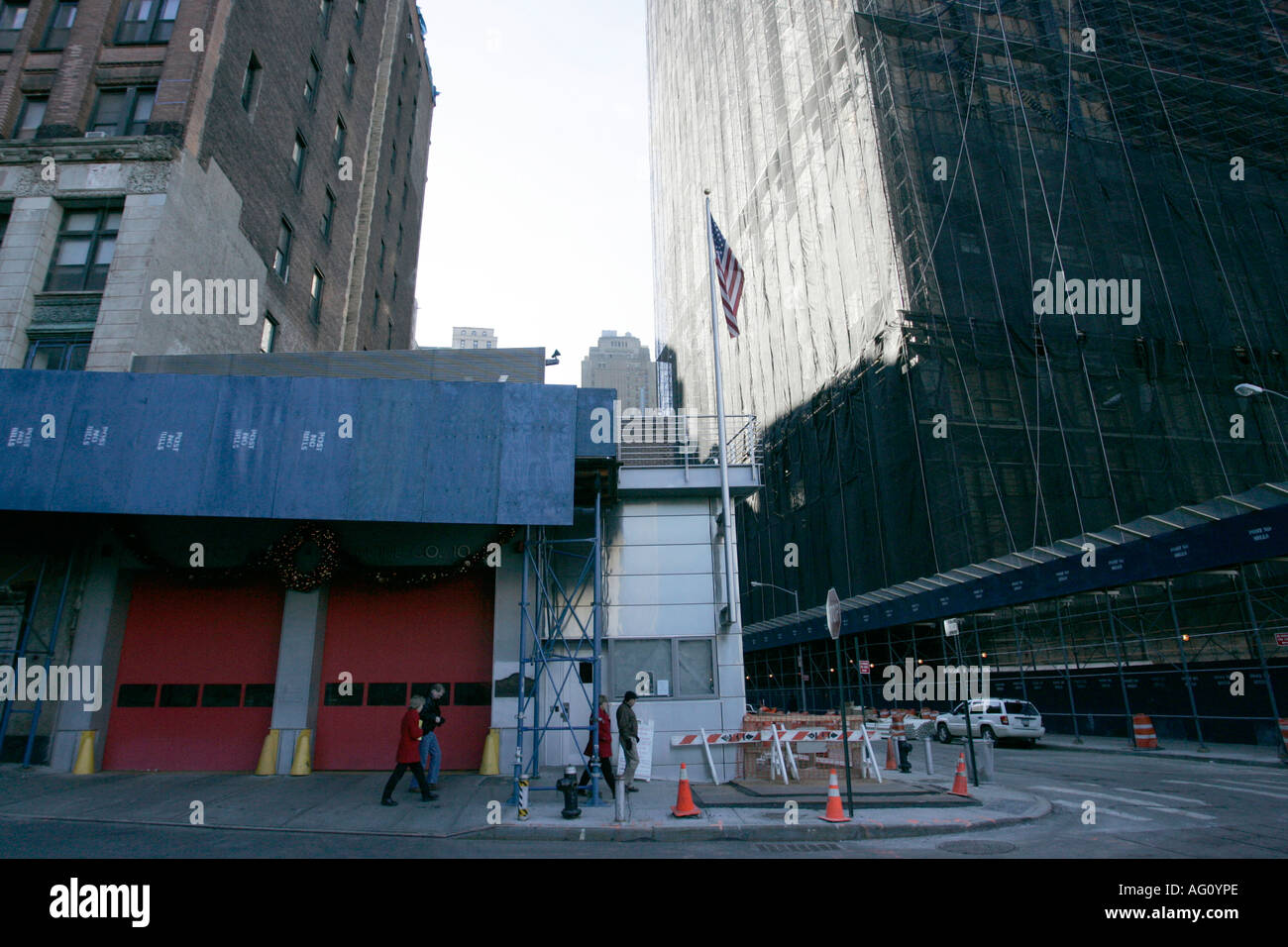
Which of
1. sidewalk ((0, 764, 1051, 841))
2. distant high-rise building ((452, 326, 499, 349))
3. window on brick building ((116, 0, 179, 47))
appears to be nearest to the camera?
sidewalk ((0, 764, 1051, 841))

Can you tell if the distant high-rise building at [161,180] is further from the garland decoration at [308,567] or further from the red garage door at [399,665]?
the red garage door at [399,665]

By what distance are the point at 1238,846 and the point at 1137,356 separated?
25.6m

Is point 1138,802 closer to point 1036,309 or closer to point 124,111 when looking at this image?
point 1036,309

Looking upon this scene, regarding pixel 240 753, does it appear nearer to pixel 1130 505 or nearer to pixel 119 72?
pixel 119 72

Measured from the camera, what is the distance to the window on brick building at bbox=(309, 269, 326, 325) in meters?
26.3

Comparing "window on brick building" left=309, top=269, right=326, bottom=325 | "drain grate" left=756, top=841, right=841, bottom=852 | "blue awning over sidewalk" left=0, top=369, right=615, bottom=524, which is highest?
"window on brick building" left=309, top=269, right=326, bottom=325

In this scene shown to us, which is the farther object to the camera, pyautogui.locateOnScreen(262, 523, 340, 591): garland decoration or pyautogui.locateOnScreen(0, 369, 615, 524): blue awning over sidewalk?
pyautogui.locateOnScreen(262, 523, 340, 591): garland decoration

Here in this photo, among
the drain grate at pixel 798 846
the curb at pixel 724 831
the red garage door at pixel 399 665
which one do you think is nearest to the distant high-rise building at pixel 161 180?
the red garage door at pixel 399 665

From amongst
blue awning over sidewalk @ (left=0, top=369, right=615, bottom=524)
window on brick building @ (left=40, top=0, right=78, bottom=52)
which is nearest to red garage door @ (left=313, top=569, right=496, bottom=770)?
blue awning over sidewalk @ (left=0, top=369, right=615, bottom=524)

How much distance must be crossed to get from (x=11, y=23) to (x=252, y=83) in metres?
6.59

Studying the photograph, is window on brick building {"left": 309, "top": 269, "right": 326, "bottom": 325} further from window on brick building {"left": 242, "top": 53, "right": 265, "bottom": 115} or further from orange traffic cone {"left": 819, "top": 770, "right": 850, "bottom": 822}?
orange traffic cone {"left": 819, "top": 770, "right": 850, "bottom": 822}

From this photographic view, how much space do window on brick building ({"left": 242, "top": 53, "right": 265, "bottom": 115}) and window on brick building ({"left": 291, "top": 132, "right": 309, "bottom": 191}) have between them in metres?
2.68

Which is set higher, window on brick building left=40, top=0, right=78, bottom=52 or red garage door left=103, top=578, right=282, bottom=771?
window on brick building left=40, top=0, right=78, bottom=52
